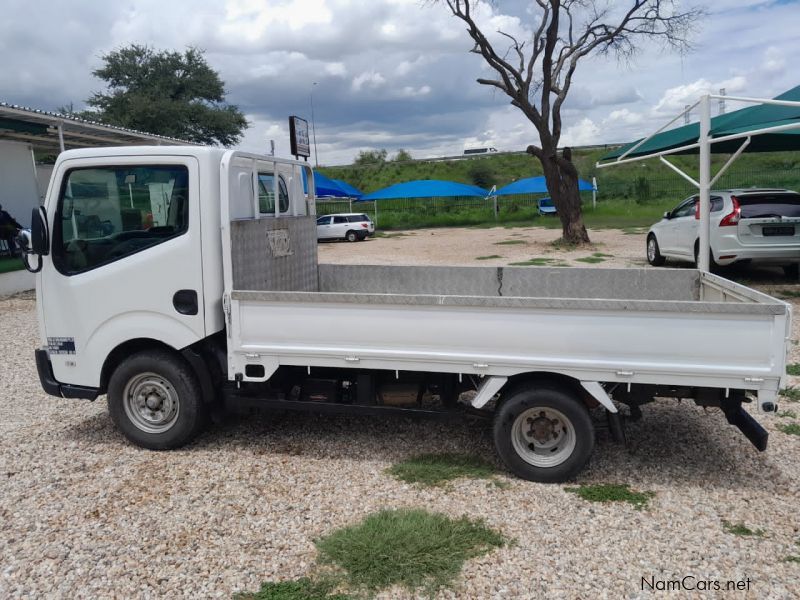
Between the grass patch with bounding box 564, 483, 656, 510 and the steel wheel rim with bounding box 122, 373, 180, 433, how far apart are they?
9.36 feet

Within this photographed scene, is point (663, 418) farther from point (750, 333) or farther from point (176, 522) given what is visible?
point (176, 522)

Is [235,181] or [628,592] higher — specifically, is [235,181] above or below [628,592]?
above

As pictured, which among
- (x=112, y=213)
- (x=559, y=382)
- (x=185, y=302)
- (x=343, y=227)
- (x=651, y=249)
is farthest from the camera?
(x=343, y=227)

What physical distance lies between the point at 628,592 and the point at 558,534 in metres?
0.58

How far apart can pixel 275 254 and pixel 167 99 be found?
37974 mm

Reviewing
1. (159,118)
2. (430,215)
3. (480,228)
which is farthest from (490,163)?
(159,118)

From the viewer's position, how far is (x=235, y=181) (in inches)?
191

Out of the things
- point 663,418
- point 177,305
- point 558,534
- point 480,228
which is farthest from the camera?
point 480,228

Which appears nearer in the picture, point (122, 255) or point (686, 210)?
point (122, 255)

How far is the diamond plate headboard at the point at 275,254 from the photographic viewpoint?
15.7 feet

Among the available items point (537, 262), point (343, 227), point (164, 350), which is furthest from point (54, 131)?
point (343, 227)

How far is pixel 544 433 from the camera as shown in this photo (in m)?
4.35

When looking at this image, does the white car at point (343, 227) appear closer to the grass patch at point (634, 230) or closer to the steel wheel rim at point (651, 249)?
the grass patch at point (634, 230)

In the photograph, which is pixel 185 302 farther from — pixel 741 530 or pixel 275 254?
pixel 741 530
